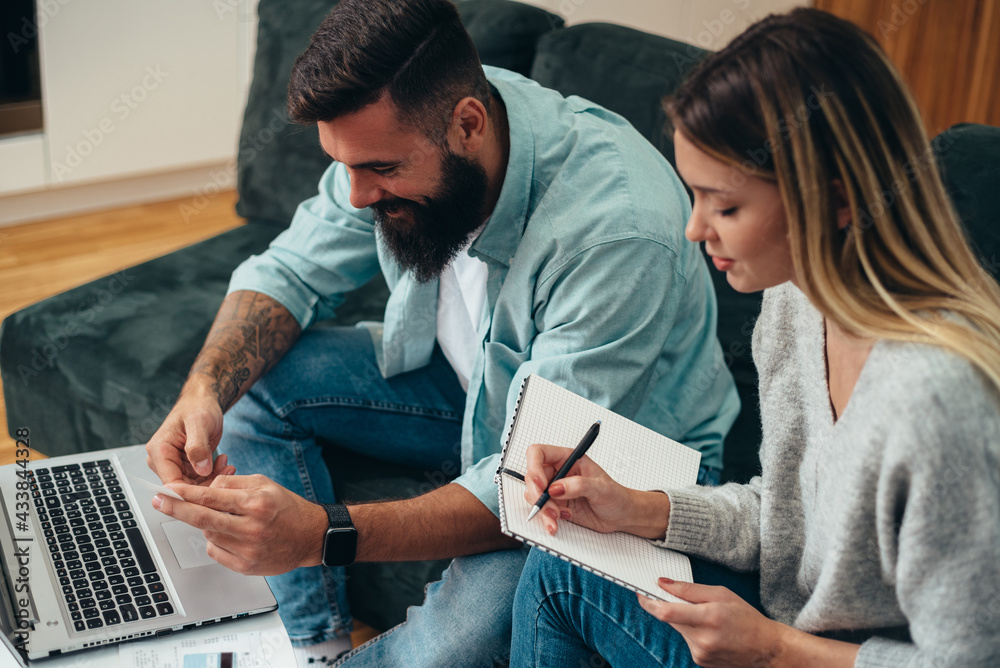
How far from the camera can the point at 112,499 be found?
108 centimetres

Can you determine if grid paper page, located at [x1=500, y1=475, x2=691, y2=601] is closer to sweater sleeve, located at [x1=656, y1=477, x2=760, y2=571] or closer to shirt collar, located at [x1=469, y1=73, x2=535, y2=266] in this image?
sweater sleeve, located at [x1=656, y1=477, x2=760, y2=571]

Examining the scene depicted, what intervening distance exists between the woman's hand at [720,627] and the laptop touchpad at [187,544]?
467mm

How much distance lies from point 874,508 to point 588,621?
0.32 meters

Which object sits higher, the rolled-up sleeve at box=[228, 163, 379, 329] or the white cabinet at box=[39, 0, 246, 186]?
the rolled-up sleeve at box=[228, 163, 379, 329]

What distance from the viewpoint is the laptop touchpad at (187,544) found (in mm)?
1012

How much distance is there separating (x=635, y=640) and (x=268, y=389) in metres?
0.71

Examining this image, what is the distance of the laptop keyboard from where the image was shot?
36.5 inches

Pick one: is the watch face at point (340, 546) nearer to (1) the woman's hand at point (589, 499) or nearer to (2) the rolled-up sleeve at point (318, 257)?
(1) the woman's hand at point (589, 499)

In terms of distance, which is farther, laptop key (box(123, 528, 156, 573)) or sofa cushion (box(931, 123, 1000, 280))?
sofa cushion (box(931, 123, 1000, 280))

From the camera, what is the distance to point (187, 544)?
1.04m

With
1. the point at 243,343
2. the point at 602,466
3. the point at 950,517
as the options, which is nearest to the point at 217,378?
the point at 243,343

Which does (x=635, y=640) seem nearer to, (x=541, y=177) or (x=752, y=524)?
(x=752, y=524)

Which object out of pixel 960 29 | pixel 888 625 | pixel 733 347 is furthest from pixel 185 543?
pixel 960 29

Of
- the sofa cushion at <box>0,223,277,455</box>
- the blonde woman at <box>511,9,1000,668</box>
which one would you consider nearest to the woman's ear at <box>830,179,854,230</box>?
the blonde woman at <box>511,9,1000,668</box>
